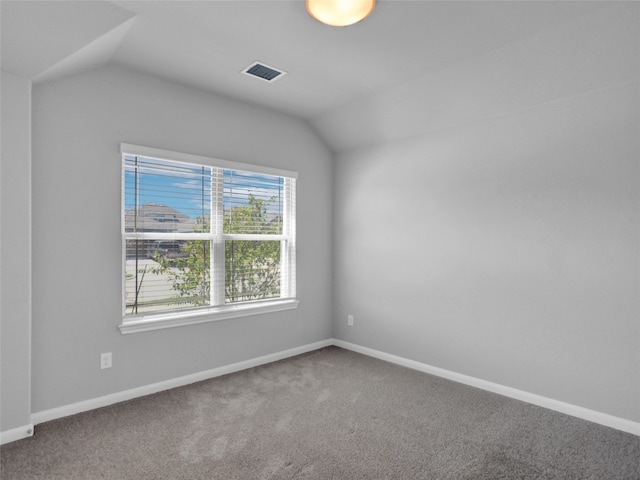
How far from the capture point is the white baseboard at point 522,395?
2.51 metres

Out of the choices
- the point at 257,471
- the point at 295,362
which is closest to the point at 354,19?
the point at 257,471

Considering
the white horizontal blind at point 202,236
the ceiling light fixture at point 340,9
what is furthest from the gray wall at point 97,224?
the ceiling light fixture at point 340,9

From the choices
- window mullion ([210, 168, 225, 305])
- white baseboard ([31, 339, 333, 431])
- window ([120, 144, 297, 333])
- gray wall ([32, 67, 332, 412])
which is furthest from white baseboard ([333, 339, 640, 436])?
window mullion ([210, 168, 225, 305])

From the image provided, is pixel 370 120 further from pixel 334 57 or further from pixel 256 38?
pixel 256 38

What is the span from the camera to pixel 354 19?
6.60 feet

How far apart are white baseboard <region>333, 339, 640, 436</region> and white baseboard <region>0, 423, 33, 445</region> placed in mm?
2941

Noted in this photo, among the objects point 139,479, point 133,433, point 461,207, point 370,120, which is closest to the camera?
point 139,479

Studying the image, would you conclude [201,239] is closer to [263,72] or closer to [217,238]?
[217,238]

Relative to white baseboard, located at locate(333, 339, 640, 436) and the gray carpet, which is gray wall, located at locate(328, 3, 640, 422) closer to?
white baseboard, located at locate(333, 339, 640, 436)

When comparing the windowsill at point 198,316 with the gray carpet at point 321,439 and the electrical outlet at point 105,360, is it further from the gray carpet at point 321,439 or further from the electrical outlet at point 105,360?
the gray carpet at point 321,439

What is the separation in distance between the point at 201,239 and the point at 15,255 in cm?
136

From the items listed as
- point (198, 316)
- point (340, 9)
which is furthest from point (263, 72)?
point (198, 316)

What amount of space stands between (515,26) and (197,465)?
3.23m

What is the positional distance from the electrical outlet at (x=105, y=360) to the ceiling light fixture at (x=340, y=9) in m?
2.75
